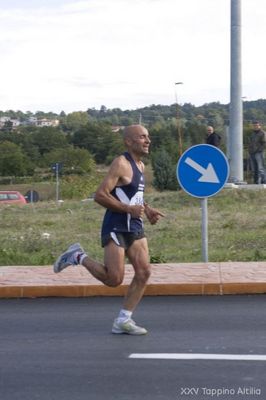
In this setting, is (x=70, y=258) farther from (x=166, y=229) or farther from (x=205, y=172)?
(x=166, y=229)

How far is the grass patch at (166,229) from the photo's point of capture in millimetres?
14850

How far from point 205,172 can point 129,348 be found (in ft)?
14.7

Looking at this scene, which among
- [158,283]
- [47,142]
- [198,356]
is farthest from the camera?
[47,142]

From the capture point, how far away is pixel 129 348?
809 cm

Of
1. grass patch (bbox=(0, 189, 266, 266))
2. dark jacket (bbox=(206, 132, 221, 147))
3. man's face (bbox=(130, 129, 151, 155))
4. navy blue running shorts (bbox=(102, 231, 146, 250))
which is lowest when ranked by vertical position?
grass patch (bbox=(0, 189, 266, 266))

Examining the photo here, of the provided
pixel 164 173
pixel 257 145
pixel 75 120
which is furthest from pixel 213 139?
pixel 75 120

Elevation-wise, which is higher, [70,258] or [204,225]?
[70,258]

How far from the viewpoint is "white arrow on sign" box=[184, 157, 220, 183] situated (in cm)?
1214

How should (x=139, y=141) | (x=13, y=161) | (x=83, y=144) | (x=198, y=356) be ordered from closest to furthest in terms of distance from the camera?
(x=198, y=356)
(x=139, y=141)
(x=13, y=161)
(x=83, y=144)

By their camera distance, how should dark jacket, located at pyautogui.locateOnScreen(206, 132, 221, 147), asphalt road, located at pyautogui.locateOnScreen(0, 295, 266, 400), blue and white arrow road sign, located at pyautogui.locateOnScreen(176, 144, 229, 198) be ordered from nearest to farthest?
1. asphalt road, located at pyautogui.locateOnScreen(0, 295, 266, 400)
2. blue and white arrow road sign, located at pyautogui.locateOnScreen(176, 144, 229, 198)
3. dark jacket, located at pyautogui.locateOnScreen(206, 132, 221, 147)

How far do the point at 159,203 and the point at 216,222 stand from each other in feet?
15.9

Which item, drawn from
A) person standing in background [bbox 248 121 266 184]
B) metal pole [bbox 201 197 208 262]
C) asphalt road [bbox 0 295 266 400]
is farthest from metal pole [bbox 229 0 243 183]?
asphalt road [bbox 0 295 266 400]

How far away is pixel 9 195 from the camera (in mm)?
41719

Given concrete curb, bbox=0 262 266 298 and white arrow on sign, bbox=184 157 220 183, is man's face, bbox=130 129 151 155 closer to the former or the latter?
concrete curb, bbox=0 262 266 298
